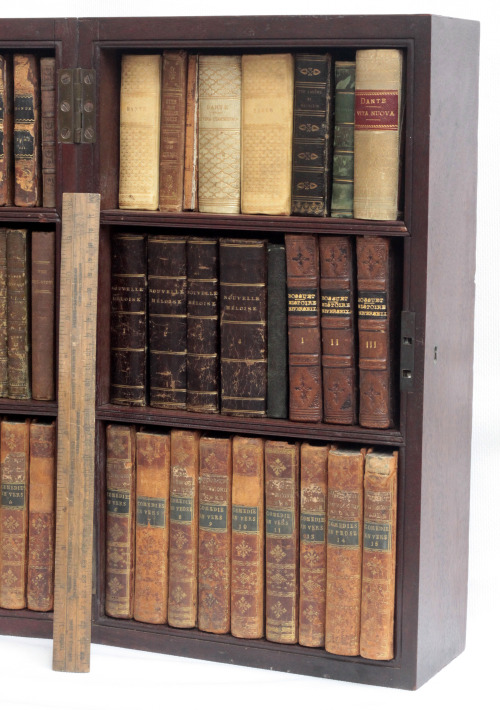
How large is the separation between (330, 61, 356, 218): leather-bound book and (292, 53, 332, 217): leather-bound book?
0.06 feet

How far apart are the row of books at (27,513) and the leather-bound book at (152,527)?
203 mm

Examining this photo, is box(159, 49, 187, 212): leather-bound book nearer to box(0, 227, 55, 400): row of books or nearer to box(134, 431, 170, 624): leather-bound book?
box(0, 227, 55, 400): row of books

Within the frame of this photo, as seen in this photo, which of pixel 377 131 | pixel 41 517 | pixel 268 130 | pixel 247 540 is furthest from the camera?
pixel 41 517

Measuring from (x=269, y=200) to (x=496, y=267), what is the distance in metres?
0.84

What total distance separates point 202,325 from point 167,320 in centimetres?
8

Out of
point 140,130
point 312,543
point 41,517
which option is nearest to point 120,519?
point 41,517

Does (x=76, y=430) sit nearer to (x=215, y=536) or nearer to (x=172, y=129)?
(x=215, y=536)

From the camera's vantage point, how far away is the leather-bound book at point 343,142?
9.87 feet

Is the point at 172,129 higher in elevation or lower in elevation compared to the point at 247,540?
higher

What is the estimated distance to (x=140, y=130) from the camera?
3180 millimetres

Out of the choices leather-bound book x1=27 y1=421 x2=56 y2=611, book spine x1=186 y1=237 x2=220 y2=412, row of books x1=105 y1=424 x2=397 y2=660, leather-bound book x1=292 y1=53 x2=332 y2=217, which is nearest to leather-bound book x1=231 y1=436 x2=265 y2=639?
row of books x1=105 y1=424 x2=397 y2=660

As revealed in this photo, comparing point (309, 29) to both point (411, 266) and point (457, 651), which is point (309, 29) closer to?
point (411, 266)

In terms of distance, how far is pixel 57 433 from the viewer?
3248 millimetres

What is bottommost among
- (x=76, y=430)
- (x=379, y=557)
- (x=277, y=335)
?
(x=379, y=557)
